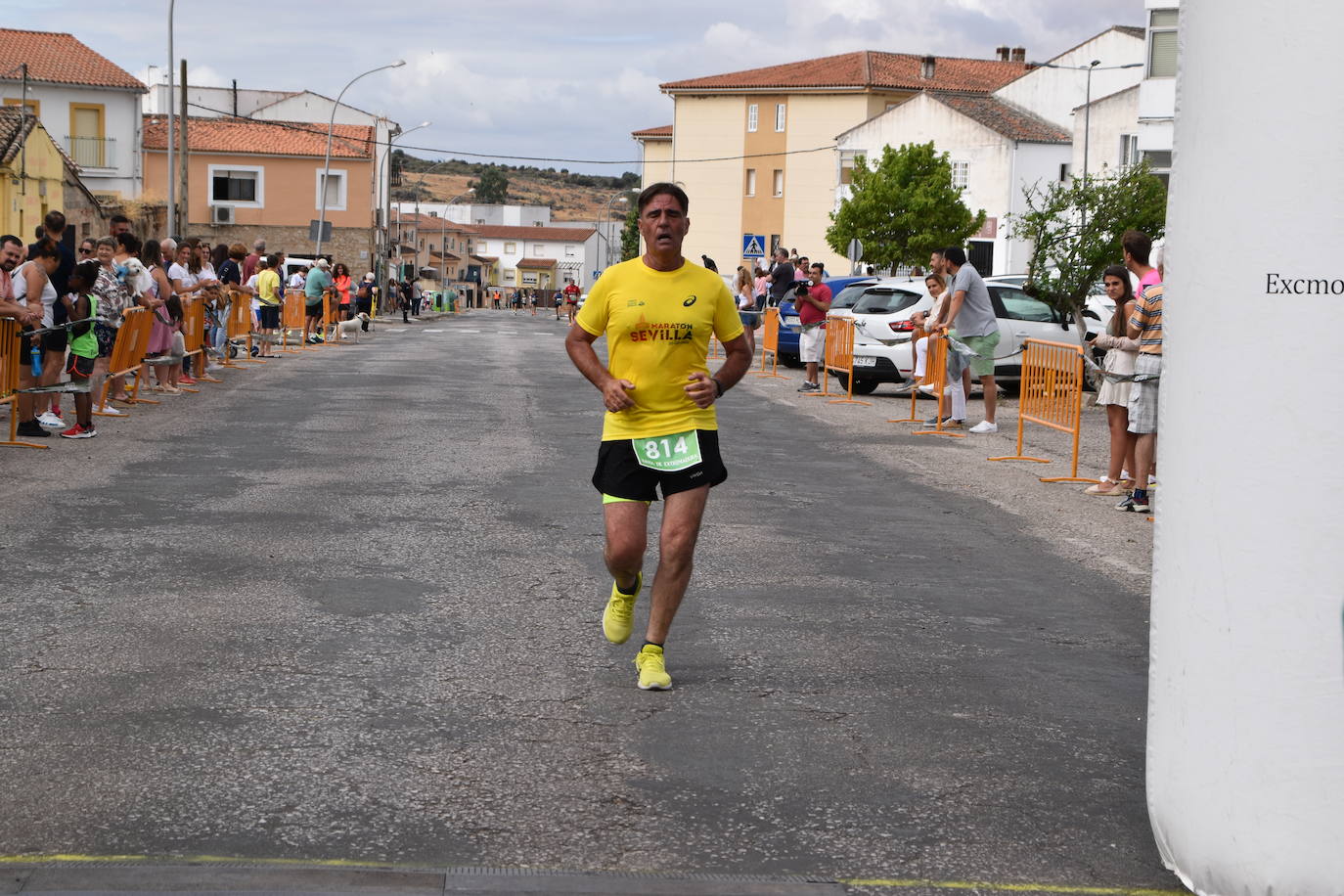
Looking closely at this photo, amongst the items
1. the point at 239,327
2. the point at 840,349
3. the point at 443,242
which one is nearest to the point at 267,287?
the point at 239,327

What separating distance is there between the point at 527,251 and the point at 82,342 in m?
166

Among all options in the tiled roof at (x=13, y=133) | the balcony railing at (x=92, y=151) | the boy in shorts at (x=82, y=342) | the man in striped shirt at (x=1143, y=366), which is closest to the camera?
the man in striped shirt at (x=1143, y=366)

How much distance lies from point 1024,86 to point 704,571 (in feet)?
201

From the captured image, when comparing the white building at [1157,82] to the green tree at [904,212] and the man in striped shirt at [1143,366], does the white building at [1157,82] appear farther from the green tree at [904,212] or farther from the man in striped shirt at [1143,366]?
the man in striped shirt at [1143,366]

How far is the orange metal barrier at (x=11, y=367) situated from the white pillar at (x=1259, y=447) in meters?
10.8

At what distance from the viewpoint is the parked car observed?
21.6 meters

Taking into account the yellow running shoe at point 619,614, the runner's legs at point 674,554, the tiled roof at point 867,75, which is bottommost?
the yellow running shoe at point 619,614

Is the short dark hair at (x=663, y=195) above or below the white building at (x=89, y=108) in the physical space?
below

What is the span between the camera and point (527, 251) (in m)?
179

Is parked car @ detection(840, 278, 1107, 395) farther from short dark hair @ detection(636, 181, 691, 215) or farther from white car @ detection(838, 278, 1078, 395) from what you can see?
short dark hair @ detection(636, 181, 691, 215)

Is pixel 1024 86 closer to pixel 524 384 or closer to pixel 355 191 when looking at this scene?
pixel 355 191

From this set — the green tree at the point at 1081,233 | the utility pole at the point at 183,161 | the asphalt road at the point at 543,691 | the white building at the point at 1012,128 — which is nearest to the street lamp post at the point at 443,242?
the white building at the point at 1012,128

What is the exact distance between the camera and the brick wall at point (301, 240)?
73562mm

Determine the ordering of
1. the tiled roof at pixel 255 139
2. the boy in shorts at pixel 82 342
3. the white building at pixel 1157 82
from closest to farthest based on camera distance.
A: the boy in shorts at pixel 82 342
the white building at pixel 1157 82
the tiled roof at pixel 255 139
